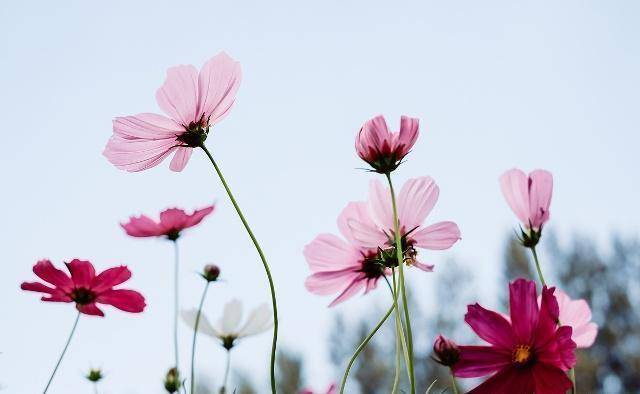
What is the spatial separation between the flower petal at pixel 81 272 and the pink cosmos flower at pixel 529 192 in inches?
18.7

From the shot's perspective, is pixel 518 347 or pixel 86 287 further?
pixel 86 287

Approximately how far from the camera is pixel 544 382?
45 cm

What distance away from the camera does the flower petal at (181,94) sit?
59 cm

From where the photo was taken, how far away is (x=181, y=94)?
59 cm

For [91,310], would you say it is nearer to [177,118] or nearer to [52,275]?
[52,275]

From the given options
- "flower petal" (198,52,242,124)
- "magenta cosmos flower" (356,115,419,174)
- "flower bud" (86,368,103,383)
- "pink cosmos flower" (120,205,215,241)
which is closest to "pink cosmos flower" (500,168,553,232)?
"magenta cosmos flower" (356,115,419,174)

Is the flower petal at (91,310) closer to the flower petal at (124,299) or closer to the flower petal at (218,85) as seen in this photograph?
the flower petal at (124,299)

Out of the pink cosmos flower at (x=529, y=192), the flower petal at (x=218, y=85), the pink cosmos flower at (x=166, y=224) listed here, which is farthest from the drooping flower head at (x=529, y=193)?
the pink cosmos flower at (x=166, y=224)

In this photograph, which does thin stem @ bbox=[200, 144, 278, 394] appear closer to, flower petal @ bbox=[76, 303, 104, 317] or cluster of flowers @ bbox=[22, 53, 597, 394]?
cluster of flowers @ bbox=[22, 53, 597, 394]

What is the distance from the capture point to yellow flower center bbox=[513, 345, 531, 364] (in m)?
0.48

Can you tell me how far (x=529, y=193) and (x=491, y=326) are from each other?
0.20 metres

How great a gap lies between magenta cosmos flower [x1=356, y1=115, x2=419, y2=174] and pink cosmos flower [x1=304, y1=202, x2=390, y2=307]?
0.08 meters

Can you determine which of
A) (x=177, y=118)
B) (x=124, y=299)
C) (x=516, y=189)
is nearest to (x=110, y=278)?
(x=124, y=299)

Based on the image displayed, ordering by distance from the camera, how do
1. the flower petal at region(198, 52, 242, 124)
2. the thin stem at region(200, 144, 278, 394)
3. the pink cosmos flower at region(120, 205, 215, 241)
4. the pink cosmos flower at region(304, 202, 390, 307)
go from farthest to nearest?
1. the pink cosmos flower at region(120, 205, 215, 241)
2. the pink cosmos flower at region(304, 202, 390, 307)
3. the flower petal at region(198, 52, 242, 124)
4. the thin stem at region(200, 144, 278, 394)
